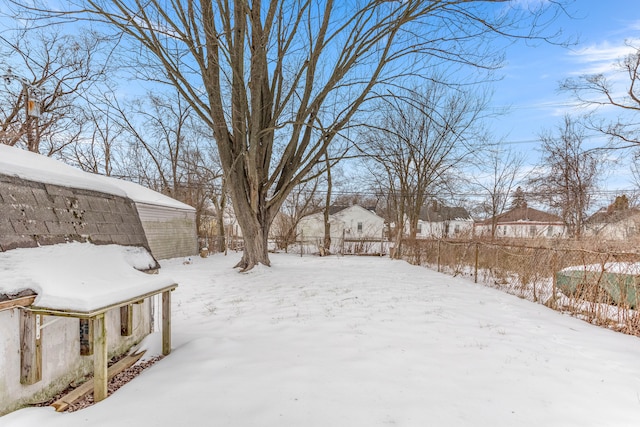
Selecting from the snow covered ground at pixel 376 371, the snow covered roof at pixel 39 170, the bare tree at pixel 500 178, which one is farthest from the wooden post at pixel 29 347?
the bare tree at pixel 500 178

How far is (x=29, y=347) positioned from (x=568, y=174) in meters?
24.5

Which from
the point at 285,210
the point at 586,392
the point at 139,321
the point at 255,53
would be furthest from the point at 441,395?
the point at 285,210

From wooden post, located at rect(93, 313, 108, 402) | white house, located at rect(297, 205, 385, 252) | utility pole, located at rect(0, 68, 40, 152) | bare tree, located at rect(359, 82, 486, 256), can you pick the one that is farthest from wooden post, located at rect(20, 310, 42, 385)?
white house, located at rect(297, 205, 385, 252)

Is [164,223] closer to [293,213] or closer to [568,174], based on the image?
[293,213]

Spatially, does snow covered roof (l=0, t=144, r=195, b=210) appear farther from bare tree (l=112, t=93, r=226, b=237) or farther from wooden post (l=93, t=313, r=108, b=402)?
bare tree (l=112, t=93, r=226, b=237)

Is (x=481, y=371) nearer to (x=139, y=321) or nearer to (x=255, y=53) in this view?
(x=139, y=321)

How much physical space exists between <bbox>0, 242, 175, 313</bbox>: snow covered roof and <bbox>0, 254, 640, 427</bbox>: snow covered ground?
81 cm

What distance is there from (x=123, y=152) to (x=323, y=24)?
1956 centimetres

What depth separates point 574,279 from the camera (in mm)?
5418

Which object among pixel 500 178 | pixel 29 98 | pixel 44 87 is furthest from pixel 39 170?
pixel 500 178

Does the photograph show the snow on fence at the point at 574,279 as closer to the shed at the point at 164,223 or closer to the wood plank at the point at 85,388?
the wood plank at the point at 85,388

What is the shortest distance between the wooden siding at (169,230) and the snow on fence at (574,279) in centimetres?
1180

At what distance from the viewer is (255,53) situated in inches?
282

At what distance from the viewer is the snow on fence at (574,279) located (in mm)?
4535
